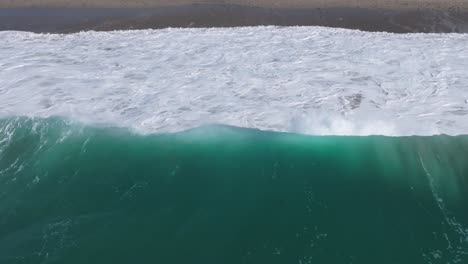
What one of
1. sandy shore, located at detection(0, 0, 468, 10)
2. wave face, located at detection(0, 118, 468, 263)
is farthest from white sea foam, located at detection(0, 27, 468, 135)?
sandy shore, located at detection(0, 0, 468, 10)

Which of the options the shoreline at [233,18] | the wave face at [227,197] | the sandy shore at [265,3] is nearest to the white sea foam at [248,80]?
the wave face at [227,197]

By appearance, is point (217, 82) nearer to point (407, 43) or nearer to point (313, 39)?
point (313, 39)

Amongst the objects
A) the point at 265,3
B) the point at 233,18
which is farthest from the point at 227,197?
the point at 265,3

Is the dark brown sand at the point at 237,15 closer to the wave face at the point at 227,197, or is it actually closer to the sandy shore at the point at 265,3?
the sandy shore at the point at 265,3

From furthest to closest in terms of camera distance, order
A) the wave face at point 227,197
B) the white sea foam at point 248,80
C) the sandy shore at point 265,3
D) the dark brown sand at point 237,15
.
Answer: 1. the sandy shore at point 265,3
2. the dark brown sand at point 237,15
3. the white sea foam at point 248,80
4. the wave face at point 227,197

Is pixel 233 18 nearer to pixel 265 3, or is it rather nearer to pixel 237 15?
pixel 237 15

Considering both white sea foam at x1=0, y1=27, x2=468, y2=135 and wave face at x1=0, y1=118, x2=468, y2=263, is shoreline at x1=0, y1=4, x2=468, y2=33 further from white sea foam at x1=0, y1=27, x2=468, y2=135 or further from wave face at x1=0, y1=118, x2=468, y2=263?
wave face at x1=0, y1=118, x2=468, y2=263

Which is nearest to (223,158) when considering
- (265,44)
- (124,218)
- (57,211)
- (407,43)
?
(124,218)
